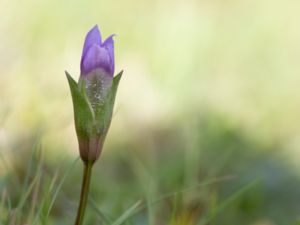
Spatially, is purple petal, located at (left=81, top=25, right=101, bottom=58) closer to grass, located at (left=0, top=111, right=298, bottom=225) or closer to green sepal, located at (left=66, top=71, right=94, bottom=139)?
green sepal, located at (left=66, top=71, right=94, bottom=139)

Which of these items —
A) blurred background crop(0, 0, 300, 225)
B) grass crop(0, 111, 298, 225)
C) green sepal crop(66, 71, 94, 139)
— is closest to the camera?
green sepal crop(66, 71, 94, 139)

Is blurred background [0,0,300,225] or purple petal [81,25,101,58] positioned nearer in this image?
purple petal [81,25,101,58]

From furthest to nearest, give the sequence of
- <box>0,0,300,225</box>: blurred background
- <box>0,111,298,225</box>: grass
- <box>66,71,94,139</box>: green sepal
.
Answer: <box>0,0,300,225</box>: blurred background
<box>0,111,298,225</box>: grass
<box>66,71,94,139</box>: green sepal

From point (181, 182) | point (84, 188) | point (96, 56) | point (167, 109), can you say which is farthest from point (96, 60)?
point (167, 109)

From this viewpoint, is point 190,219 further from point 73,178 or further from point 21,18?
point 21,18

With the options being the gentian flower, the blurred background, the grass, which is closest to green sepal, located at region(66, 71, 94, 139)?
the gentian flower

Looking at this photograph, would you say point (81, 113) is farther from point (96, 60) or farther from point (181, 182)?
point (181, 182)
